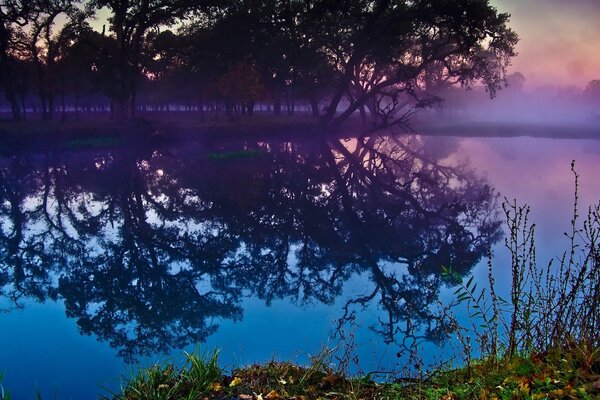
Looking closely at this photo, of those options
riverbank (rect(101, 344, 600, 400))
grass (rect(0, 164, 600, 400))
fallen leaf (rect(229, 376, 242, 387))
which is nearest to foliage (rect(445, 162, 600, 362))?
grass (rect(0, 164, 600, 400))

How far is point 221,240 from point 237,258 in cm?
193

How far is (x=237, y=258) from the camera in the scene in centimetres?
1441

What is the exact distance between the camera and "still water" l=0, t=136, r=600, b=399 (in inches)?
354

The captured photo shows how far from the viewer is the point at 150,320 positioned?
1020cm

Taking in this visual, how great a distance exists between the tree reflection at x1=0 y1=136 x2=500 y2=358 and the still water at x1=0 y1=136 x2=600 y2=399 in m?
0.07

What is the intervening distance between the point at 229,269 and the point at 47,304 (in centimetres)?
467

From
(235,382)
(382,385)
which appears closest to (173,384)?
(235,382)

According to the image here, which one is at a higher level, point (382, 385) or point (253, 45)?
point (253, 45)

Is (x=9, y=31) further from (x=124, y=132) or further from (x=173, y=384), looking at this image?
(x=173, y=384)

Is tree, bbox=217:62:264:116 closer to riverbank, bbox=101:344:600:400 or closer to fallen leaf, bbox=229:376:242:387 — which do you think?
riverbank, bbox=101:344:600:400

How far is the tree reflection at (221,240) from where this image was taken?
1078 cm

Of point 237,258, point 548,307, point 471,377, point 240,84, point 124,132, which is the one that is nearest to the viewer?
point 471,377

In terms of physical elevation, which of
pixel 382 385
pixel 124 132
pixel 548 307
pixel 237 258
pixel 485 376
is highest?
pixel 124 132

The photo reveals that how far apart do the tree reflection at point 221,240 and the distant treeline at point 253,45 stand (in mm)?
21306
